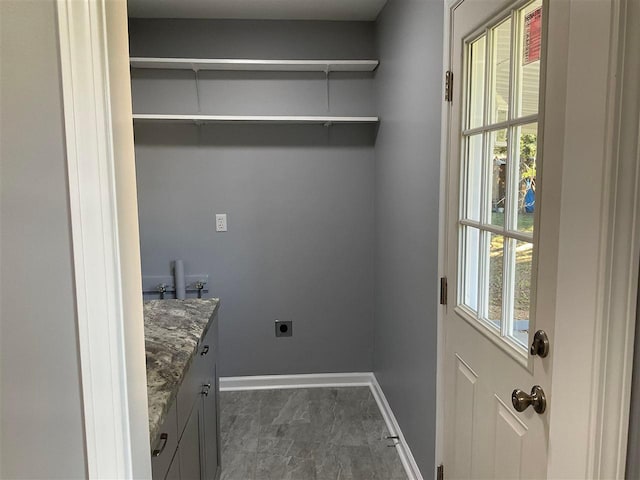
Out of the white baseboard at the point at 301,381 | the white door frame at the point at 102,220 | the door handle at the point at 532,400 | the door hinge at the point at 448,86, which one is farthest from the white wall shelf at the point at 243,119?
the white door frame at the point at 102,220

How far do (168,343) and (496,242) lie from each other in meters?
1.12

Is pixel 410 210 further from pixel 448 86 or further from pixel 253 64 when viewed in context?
pixel 253 64

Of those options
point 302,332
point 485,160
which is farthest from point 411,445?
point 485,160

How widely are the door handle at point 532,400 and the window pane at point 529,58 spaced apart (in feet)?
2.25

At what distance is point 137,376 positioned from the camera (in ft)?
2.69

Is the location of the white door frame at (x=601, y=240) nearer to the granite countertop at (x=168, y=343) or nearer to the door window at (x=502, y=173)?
the door window at (x=502, y=173)

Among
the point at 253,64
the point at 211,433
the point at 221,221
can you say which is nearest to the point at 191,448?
the point at 211,433

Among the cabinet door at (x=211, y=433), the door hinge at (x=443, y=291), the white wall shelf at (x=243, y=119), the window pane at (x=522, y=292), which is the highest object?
the white wall shelf at (x=243, y=119)

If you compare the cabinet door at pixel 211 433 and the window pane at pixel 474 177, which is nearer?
the window pane at pixel 474 177

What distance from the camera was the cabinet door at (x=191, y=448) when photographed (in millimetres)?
1518

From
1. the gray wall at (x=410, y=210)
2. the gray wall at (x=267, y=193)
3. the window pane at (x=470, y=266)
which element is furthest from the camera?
the gray wall at (x=267, y=193)

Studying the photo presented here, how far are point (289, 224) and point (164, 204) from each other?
845mm

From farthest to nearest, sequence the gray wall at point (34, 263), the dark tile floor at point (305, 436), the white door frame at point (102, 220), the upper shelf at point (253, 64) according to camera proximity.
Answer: the upper shelf at point (253, 64) → the dark tile floor at point (305, 436) → the white door frame at point (102, 220) → the gray wall at point (34, 263)

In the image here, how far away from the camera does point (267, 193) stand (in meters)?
3.31
